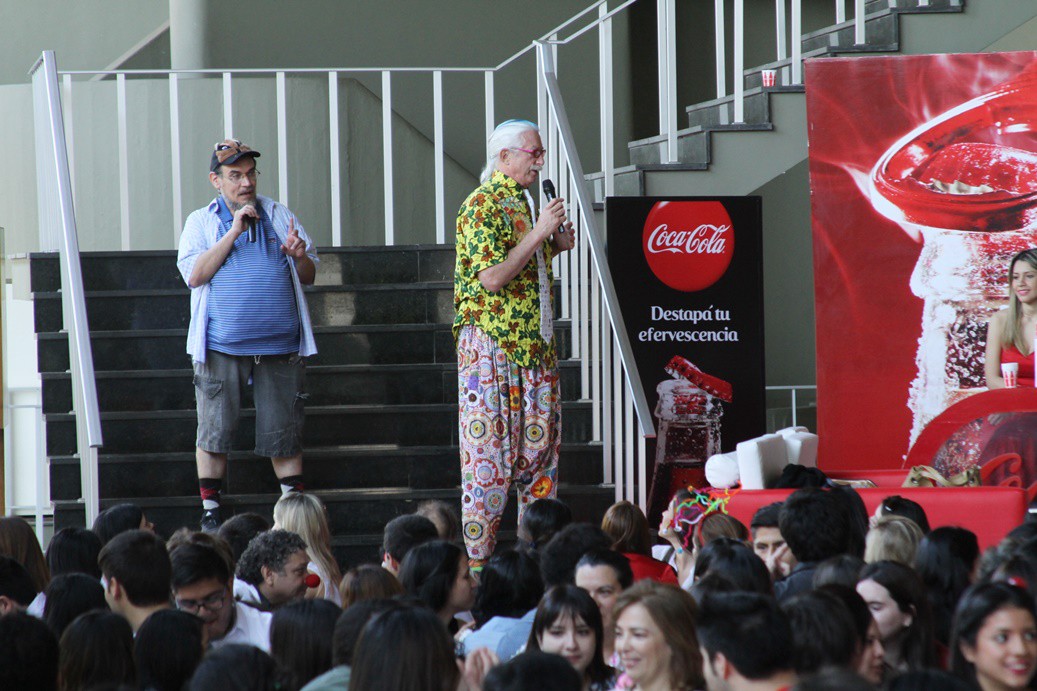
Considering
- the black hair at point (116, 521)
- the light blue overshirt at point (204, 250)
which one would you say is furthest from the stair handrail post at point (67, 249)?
the black hair at point (116, 521)

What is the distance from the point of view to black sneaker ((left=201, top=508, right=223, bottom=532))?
5.47m

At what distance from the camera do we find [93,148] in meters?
8.02

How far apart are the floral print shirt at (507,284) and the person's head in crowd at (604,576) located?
1.62 metres

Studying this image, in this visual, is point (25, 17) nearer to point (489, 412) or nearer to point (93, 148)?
point (93, 148)

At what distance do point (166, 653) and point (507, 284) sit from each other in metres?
2.73

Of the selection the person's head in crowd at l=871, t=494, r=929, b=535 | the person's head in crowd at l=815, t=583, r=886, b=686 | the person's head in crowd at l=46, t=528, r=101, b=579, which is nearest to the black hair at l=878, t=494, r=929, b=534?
the person's head in crowd at l=871, t=494, r=929, b=535

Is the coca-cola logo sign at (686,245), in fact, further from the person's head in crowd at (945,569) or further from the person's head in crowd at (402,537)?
the person's head in crowd at (945,569)

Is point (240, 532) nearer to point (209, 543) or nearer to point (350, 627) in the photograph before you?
point (209, 543)

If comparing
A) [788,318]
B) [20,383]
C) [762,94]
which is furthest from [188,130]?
[788,318]

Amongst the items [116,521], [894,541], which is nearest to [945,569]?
[894,541]

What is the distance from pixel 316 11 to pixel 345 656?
663 cm

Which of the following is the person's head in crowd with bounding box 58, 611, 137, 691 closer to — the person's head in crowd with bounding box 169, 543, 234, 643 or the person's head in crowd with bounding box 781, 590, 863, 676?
the person's head in crowd with bounding box 169, 543, 234, 643

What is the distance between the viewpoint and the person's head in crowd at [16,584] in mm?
3709

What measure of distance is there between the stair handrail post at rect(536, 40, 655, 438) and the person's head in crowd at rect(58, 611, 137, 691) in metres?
3.02
